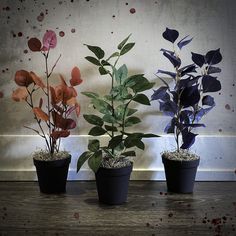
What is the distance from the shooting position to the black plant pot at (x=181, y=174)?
79.5 inches

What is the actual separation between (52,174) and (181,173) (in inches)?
28.8

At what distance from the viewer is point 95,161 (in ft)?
6.04

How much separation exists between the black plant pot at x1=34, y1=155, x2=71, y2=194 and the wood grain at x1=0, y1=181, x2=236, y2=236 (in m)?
0.05

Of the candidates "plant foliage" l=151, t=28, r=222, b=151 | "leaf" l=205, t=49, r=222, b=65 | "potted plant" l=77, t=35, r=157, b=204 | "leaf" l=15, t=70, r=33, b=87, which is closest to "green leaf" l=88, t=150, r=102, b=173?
"potted plant" l=77, t=35, r=157, b=204

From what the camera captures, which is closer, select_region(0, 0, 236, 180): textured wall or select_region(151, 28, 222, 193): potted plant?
select_region(151, 28, 222, 193): potted plant

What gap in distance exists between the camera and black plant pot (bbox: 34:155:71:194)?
6.58 feet

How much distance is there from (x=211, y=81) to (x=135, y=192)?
770mm

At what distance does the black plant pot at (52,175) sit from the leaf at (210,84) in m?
0.88

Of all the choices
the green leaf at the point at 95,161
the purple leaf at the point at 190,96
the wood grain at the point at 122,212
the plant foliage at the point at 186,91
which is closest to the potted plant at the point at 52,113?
the wood grain at the point at 122,212

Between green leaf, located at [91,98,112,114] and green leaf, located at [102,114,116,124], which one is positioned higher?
green leaf, located at [91,98,112,114]

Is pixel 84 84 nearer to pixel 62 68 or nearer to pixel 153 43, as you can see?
pixel 62 68

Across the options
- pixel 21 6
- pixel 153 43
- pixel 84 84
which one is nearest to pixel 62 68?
pixel 84 84

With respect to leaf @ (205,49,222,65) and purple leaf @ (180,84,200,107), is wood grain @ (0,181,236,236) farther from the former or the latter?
leaf @ (205,49,222,65)

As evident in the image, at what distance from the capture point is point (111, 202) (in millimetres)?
1910
